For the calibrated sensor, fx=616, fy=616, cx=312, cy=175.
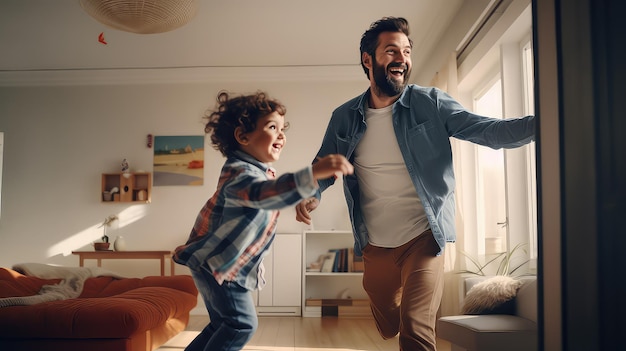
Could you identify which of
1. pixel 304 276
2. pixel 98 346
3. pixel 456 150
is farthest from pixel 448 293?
pixel 98 346

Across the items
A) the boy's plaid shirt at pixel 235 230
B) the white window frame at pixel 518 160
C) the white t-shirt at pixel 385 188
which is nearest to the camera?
the boy's plaid shirt at pixel 235 230

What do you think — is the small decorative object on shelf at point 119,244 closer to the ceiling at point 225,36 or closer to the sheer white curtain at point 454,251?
the ceiling at point 225,36

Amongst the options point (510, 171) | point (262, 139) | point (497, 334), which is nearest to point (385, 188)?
point (262, 139)

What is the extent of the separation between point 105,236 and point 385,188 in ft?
16.7

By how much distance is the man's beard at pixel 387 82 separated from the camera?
99.3 inches

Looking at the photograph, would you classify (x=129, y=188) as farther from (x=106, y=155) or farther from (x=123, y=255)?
(x=123, y=255)

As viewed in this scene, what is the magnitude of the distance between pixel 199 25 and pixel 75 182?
275cm

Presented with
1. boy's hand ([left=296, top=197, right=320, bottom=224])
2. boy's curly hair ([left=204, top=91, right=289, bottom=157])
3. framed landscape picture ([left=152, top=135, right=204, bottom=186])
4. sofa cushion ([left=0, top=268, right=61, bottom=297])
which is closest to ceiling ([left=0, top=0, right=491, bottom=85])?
framed landscape picture ([left=152, top=135, right=204, bottom=186])

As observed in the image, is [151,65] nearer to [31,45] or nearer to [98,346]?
[31,45]

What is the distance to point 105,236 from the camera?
22.3 feet

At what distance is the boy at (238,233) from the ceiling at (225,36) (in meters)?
2.78

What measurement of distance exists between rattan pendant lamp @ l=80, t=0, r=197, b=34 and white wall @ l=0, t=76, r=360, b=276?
9.82ft

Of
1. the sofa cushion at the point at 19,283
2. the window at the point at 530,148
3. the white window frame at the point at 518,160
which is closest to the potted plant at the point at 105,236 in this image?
the sofa cushion at the point at 19,283

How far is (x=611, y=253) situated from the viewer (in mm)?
1118
